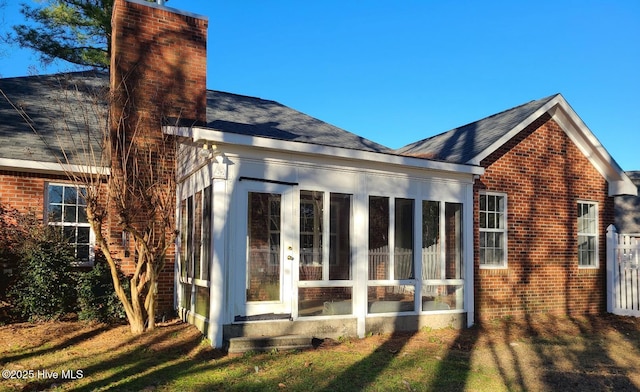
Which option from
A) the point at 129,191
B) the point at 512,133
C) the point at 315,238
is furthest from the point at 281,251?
the point at 512,133

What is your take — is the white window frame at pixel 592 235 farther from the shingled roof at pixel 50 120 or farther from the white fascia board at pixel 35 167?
the shingled roof at pixel 50 120

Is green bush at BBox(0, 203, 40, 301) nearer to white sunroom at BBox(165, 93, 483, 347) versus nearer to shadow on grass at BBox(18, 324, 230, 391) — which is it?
shadow on grass at BBox(18, 324, 230, 391)

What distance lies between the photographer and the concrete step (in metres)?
7.92

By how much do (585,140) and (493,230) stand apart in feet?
11.6

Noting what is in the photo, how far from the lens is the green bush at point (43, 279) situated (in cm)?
934

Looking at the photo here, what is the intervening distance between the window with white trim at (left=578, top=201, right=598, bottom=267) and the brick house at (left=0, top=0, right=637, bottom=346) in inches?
1.4

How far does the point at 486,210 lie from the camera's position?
Result: 460 inches

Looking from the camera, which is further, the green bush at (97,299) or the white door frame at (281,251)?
the green bush at (97,299)

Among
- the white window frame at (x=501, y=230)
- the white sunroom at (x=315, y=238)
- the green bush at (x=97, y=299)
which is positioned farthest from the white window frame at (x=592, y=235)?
the green bush at (x=97, y=299)

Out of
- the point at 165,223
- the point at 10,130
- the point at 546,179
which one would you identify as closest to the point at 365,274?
the point at 165,223

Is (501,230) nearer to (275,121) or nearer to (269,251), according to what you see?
(269,251)

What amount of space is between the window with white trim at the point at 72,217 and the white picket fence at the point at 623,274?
37.9ft

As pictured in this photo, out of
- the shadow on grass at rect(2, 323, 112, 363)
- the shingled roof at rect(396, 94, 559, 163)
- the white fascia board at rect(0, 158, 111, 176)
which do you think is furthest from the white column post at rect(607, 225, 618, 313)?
the white fascia board at rect(0, 158, 111, 176)

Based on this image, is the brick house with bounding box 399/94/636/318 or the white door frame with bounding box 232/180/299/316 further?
the brick house with bounding box 399/94/636/318
